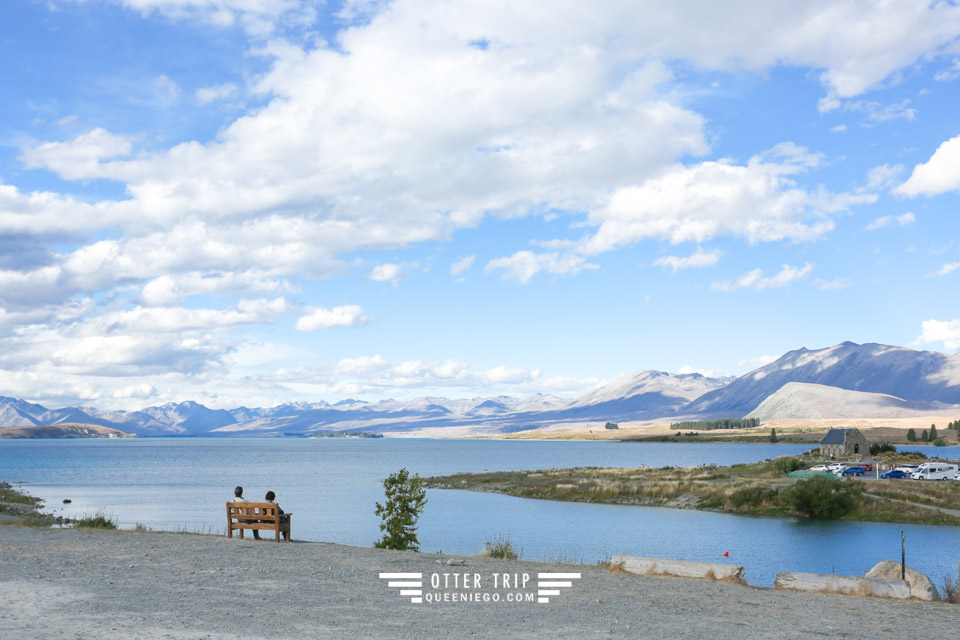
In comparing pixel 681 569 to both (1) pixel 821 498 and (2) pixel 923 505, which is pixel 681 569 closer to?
(1) pixel 821 498

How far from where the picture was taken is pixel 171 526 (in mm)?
50250

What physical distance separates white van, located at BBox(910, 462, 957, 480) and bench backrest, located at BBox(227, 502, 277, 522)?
244 ft

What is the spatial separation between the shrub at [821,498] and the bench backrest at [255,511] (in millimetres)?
44722

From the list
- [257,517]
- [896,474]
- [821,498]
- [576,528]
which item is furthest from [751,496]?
[257,517]

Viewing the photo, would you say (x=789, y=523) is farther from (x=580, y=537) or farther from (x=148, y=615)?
(x=148, y=615)

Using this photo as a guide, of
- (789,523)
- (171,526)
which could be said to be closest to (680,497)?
(789,523)

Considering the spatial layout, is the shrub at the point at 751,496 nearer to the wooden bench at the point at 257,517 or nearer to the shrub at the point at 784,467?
the shrub at the point at 784,467

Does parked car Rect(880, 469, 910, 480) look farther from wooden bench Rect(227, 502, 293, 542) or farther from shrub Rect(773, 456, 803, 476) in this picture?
wooden bench Rect(227, 502, 293, 542)

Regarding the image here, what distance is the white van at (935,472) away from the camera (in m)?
77.4

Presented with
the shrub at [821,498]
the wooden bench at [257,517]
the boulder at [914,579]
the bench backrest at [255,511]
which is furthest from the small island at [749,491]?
the bench backrest at [255,511]

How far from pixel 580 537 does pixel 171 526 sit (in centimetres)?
2698

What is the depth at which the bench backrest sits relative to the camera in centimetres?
2508

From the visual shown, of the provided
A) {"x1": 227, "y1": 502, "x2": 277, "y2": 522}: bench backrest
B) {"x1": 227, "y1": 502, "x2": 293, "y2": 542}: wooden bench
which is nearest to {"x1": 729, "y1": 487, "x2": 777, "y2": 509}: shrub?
{"x1": 227, "y1": 502, "x2": 293, "y2": 542}: wooden bench

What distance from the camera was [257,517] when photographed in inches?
997
